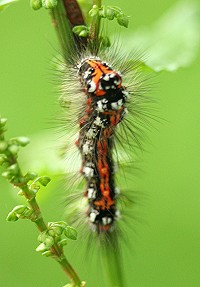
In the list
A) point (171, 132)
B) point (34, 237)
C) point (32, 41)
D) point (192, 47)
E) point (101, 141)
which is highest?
point (32, 41)

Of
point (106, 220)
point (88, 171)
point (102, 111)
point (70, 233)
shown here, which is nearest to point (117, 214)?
point (106, 220)

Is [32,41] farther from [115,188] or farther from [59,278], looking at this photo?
[115,188]

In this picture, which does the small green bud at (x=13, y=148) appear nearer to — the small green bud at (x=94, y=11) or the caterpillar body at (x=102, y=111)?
the small green bud at (x=94, y=11)

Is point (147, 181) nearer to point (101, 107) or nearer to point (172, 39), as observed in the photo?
point (172, 39)

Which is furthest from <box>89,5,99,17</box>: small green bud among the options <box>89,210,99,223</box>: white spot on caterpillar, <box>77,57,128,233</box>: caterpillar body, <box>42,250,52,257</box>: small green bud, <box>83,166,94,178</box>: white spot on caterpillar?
<box>89,210,99,223</box>: white spot on caterpillar

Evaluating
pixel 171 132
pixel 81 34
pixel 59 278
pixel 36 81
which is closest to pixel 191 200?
pixel 171 132

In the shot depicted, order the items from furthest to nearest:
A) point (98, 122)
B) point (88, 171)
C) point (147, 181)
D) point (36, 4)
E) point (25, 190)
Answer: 1. point (147, 181)
2. point (88, 171)
3. point (98, 122)
4. point (36, 4)
5. point (25, 190)

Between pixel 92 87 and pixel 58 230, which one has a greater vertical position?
pixel 92 87

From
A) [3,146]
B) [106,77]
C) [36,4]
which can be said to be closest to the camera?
[3,146]

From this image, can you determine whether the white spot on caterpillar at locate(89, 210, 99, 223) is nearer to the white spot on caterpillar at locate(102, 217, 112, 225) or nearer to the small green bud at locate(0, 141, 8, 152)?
the white spot on caterpillar at locate(102, 217, 112, 225)
